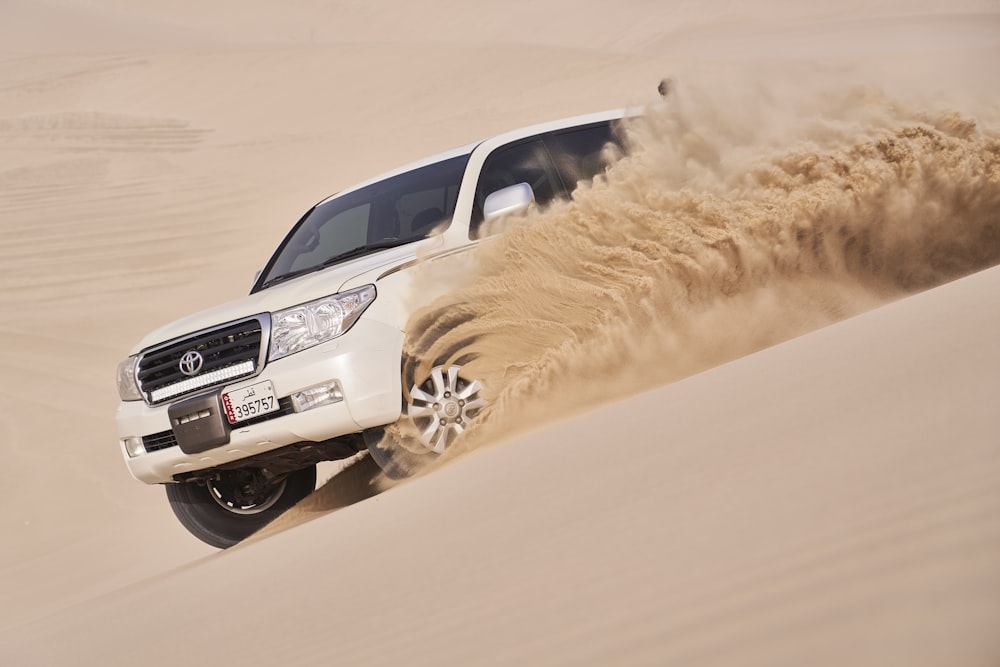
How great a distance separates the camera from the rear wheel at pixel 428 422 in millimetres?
4668

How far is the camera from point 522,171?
19.1 ft

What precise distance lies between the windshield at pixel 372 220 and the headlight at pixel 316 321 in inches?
28.8

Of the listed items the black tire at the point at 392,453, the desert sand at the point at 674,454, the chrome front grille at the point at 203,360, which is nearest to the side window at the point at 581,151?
the desert sand at the point at 674,454

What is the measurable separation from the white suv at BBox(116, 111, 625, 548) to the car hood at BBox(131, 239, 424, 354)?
10mm

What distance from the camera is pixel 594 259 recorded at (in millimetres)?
5027

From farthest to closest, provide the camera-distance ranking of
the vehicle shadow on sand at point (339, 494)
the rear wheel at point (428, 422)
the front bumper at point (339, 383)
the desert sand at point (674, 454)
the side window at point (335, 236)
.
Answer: the side window at point (335, 236), the vehicle shadow on sand at point (339, 494), the rear wheel at point (428, 422), the front bumper at point (339, 383), the desert sand at point (674, 454)

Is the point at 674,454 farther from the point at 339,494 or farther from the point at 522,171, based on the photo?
the point at 522,171

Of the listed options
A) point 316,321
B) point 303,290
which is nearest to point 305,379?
point 316,321

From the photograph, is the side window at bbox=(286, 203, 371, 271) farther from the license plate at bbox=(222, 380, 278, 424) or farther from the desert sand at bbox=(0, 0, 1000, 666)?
the license plate at bbox=(222, 380, 278, 424)

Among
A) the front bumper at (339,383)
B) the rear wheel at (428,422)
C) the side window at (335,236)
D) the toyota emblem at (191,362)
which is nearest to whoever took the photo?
the front bumper at (339,383)

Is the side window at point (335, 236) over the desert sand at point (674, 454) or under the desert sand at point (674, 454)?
over

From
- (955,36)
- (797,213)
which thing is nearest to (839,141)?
(797,213)

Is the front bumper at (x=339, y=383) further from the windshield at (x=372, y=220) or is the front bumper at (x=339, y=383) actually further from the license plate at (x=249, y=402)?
the windshield at (x=372, y=220)

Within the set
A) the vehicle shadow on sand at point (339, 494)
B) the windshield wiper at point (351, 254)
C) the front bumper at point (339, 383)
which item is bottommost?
the vehicle shadow on sand at point (339, 494)
